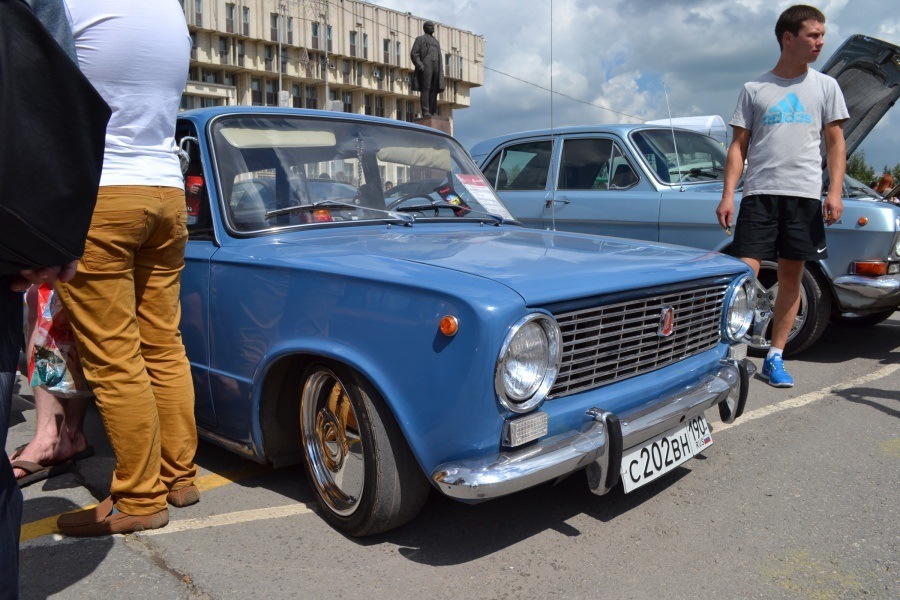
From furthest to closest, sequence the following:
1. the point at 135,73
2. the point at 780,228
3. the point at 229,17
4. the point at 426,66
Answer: the point at 229,17, the point at 426,66, the point at 780,228, the point at 135,73

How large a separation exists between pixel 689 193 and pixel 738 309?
2717 mm

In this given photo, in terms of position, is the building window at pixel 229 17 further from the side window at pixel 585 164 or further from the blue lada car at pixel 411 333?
the blue lada car at pixel 411 333

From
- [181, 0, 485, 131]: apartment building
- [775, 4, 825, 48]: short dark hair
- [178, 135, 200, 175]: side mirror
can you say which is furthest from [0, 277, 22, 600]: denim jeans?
[181, 0, 485, 131]: apartment building

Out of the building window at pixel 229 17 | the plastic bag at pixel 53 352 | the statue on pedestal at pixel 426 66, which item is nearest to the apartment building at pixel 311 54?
the building window at pixel 229 17

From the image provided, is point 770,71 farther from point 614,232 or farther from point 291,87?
point 291,87

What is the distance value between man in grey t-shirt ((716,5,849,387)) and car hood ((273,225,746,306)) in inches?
60.0

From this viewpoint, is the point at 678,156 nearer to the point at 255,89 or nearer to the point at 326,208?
the point at 326,208

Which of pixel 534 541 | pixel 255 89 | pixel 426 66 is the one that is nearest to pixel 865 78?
pixel 534 541

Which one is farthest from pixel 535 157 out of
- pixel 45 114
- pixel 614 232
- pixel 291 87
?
pixel 291 87

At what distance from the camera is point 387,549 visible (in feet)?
8.73

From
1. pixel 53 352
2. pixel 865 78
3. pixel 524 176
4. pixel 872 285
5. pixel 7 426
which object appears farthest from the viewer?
pixel 524 176

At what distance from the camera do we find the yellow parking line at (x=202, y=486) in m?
2.82

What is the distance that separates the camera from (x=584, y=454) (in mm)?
2406

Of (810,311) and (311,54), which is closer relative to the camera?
(810,311)
